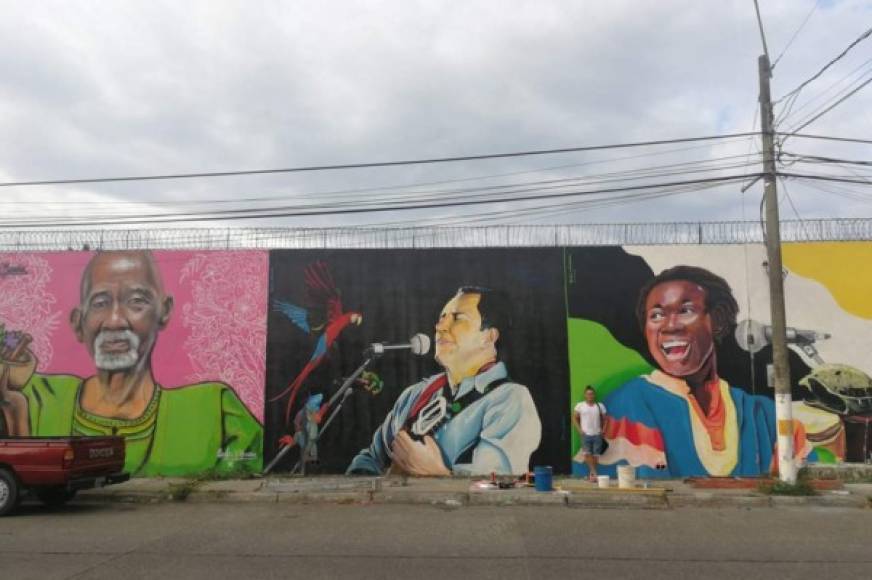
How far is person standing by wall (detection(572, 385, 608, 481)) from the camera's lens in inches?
515

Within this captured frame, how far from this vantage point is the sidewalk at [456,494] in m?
11.3

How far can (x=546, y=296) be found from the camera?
1420 cm

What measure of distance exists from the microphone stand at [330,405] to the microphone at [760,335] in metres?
7.20

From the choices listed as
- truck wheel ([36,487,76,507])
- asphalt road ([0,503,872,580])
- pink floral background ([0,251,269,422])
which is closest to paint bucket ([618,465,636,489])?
asphalt road ([0,503,872,580])

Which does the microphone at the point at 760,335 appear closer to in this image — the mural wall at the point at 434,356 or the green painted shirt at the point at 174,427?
the mural wall at the point at 434,356

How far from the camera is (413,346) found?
46.6 feet

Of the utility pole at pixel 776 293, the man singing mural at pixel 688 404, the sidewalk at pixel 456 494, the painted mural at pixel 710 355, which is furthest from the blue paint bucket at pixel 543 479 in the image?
the utility pole at pixel 776 293

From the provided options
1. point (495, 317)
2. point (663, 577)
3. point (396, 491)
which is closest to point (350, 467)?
point (396, 491)

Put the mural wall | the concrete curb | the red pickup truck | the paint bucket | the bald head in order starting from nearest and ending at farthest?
1. the red pickup truck
2. the concrete curb
3. the paint bucket
4. the mural wall
5. the bald head

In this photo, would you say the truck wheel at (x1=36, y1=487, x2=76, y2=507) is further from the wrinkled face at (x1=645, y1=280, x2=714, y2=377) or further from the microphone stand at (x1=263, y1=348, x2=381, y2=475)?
the wrinkled face at (x1=645, y1=280, x2=714, y2=377)

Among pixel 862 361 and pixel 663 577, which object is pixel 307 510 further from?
pixel 862 361

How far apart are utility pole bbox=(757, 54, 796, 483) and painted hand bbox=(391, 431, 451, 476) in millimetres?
6006

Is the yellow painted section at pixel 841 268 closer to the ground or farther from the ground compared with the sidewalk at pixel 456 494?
farther from the ground

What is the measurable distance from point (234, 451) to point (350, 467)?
2.34m
